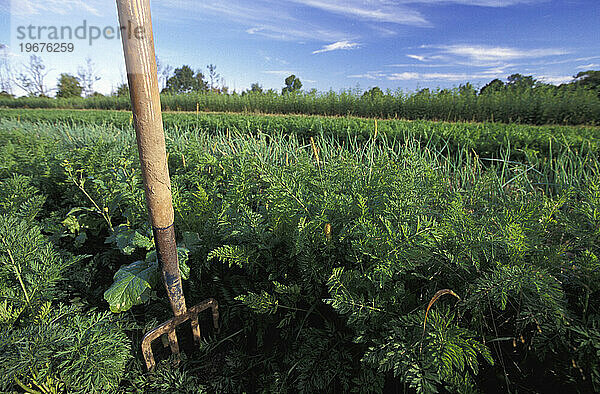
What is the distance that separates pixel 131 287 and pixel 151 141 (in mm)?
719

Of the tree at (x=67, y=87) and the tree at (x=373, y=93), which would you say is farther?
the tree at (x=67, y=87)

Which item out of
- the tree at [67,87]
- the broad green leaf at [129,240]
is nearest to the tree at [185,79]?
the tree at [67,87]

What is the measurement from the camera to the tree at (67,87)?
3953 centimetres

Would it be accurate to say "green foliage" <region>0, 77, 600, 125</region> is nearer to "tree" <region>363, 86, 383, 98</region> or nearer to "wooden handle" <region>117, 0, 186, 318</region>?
"tree" <region>363, 86, 383, 98</region>

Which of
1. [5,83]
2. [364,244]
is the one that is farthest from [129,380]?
[5,83]

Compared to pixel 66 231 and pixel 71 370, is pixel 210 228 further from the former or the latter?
pixel 66 231

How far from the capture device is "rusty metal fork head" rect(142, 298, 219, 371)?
4.39 feet

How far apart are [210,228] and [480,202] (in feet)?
4.56

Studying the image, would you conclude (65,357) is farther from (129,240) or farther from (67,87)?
(67,87)

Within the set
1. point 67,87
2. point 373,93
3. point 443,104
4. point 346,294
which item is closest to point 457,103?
point 443,104

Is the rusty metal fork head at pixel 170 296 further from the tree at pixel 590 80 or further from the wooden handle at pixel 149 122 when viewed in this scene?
the tree at pixel 590 80

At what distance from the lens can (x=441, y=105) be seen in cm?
1423

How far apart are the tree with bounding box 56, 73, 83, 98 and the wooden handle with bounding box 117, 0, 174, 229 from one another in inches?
1944

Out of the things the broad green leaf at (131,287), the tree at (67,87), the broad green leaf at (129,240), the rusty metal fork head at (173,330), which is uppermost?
the tree at (67,87)
